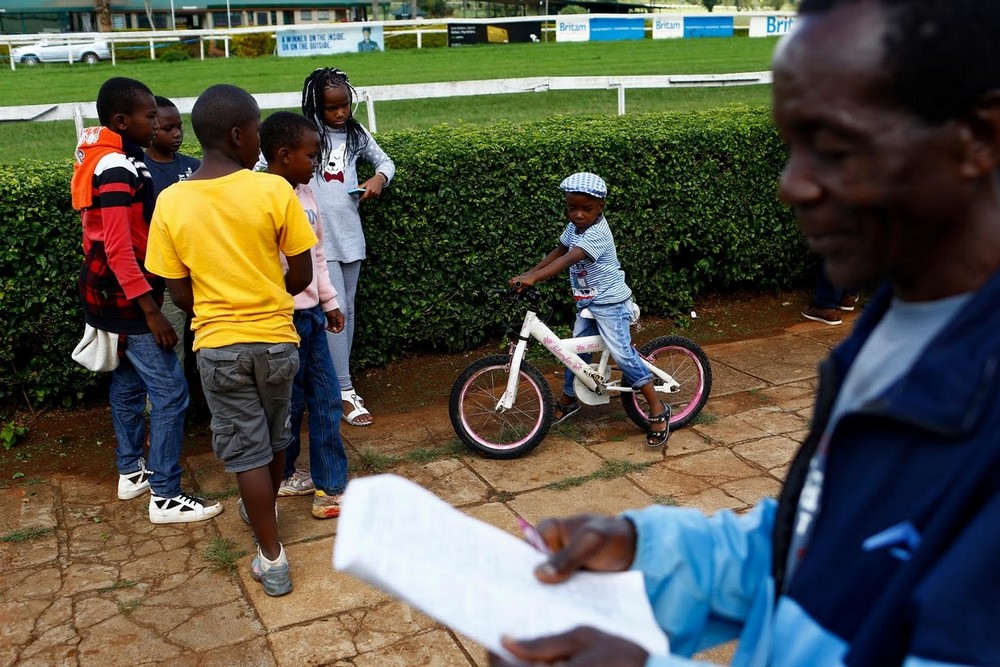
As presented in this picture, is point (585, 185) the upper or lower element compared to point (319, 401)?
upper

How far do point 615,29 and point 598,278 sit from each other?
33540 millimetres

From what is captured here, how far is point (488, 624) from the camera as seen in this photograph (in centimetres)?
130

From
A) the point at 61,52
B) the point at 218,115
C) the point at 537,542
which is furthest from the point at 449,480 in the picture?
the point at 61,52

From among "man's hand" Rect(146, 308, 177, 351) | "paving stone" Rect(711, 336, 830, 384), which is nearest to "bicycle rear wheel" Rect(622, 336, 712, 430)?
"paving stone" Rect(711, 336, 830, 384)

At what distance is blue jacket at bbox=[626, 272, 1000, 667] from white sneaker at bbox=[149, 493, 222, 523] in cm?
398

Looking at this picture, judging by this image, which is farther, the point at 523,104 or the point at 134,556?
the point at 523,104

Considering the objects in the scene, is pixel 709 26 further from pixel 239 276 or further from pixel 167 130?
pixel 239 276

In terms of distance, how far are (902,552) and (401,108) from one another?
18719mm

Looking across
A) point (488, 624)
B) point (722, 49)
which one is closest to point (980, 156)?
point (488, 624)

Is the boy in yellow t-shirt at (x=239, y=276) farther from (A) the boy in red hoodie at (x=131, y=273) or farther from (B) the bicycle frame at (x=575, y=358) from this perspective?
(B) the bicycle frame at (x=575, y=358)

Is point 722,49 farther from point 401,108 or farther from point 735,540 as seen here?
point 735,540

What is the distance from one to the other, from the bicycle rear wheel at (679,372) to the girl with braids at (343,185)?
5.63 feet

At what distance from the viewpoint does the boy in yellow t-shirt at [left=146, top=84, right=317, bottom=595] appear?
13.2ft

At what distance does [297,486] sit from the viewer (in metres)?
5.22
